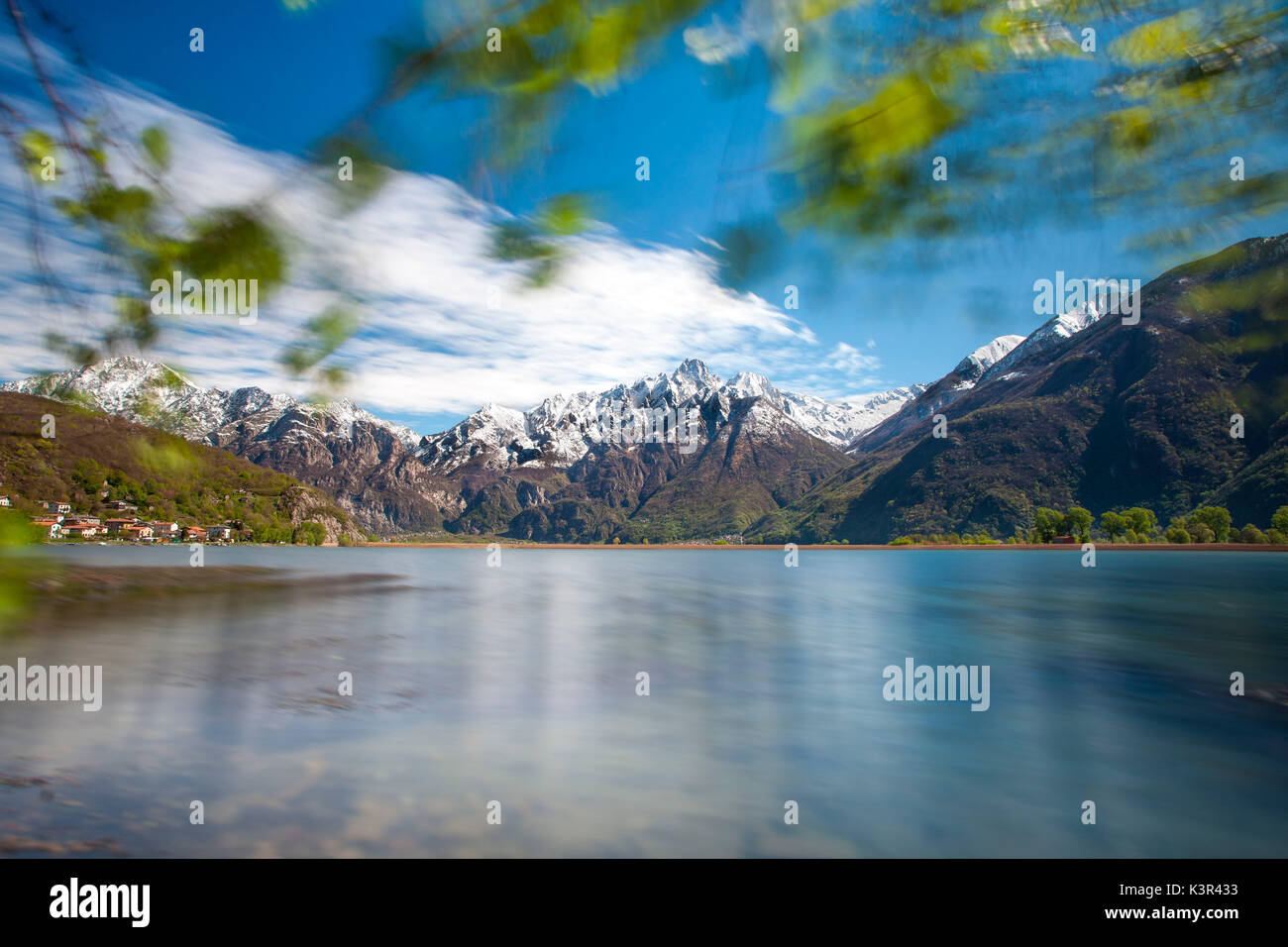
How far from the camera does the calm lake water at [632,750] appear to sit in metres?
5.76

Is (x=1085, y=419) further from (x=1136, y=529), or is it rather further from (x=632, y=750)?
(x=632, y=750)

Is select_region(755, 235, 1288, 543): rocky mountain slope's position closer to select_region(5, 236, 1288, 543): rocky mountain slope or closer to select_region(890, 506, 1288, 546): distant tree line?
select_region(5, 236, 1288, 543): rocky mountain slope

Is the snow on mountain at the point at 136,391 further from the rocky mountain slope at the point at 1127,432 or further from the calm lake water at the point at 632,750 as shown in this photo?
the calm lake water at the point at 632,750

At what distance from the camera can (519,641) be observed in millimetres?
18344

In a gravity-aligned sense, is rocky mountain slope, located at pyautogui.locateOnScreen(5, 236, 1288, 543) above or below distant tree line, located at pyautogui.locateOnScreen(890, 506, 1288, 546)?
above

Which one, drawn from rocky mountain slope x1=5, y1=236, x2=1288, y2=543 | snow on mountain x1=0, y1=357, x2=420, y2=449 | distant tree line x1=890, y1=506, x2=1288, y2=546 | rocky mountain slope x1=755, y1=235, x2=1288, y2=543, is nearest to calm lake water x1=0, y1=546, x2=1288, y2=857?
rocky mountain slope x1=5, y1=236, x2=1288, y2=543

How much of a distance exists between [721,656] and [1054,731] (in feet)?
25.0

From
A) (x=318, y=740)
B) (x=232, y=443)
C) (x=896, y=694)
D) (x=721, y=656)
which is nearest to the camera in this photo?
(x=232, y=443)

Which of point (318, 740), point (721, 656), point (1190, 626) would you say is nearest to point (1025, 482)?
point (1190, 626)

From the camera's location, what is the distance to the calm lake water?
5758mm

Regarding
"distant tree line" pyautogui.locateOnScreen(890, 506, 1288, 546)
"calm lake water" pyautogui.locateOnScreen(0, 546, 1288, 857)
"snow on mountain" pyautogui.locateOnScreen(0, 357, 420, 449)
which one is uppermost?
"snow on mountain" pyautogui.locateOnScreen(0, 357, 420, 449)

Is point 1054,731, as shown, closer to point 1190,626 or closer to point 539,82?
point 539,82

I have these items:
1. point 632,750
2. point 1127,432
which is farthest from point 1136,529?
point 632,750

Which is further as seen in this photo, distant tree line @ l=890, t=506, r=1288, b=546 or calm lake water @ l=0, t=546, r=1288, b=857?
distant tree line @ l=890, t=506, r=1288, b=546
